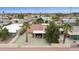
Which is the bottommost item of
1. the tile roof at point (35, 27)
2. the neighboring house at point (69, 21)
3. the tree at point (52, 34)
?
the tree at point (52, 34)

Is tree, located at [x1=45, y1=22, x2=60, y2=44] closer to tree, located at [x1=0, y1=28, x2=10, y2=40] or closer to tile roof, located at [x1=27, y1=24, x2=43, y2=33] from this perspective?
tile roof, located at [x1=27, y1=24, x2=43, y2=33]

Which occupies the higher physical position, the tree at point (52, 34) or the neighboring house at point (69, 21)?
the neighboring house at point (69, 21)

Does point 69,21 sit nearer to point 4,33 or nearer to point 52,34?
point 52,34

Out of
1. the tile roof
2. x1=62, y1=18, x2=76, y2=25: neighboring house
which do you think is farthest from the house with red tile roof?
x1=62, y1=18, x2=76, y2=25: neighboring house

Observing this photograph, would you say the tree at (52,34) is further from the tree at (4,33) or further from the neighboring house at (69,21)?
the tree at (4,33)

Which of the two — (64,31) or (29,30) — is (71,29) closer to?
(64,31)

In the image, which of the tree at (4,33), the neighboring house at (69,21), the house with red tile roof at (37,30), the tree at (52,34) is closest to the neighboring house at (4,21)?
the tree at (4,33)

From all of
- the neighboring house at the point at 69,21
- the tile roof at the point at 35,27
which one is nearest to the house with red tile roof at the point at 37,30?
the tile roof at the point at 35,27

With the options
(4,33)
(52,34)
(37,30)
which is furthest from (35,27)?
(4,33)
